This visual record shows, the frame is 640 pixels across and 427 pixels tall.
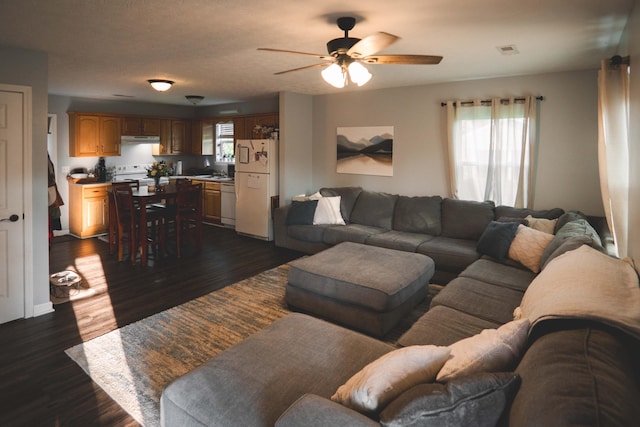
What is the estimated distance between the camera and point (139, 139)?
7473 mm

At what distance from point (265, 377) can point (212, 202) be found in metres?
6.31

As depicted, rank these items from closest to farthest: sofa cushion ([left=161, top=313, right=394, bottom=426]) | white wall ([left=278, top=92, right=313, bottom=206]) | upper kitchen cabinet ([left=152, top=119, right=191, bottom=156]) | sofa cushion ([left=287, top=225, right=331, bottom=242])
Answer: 1. sofa cushion ([left=161, top=313, right=394, bottom=426])
2. sofa cushion ([left=287, top=225, right=331, bottom=242])
3. white wall ([left=278, top=92, right=313, bottom=206])
4. upper kitchen cabinet ([left=152, top=119, right=191, bottom=156])

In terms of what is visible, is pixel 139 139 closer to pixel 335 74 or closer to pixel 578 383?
pixel 335 74

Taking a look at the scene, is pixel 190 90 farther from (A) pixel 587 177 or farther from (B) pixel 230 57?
(A) pixel 587 177

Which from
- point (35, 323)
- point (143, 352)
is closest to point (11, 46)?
point (35, 323)

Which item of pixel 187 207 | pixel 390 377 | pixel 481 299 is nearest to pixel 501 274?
pixel 481 299

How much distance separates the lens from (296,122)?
6469 mm

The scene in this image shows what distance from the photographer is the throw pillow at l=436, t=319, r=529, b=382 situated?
1.36 meters

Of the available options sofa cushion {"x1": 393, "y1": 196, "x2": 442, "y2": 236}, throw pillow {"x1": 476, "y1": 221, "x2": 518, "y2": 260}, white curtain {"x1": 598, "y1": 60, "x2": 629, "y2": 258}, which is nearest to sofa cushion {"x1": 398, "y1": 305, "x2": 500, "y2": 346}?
white curtain {"x1": 598, "y1": 60, "x2": 629, "y2": 258}

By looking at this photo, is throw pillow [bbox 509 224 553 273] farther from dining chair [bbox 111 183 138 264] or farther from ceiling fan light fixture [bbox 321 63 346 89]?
dining chair [bbox 111 183 138 264]

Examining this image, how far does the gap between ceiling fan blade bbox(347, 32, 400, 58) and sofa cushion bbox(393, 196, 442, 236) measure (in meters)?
2.94

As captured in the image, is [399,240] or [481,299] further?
[399,240]

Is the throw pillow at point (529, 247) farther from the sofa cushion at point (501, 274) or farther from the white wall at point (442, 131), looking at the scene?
the white wall at point (442, 131)

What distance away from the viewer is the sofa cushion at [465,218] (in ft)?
15.6
